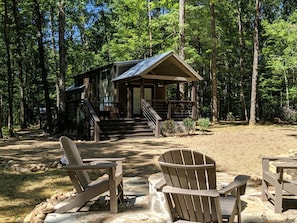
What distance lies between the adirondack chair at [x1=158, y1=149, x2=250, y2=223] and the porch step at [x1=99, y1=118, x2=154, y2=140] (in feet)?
33.6

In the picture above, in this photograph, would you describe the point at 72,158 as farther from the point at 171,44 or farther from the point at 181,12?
the point at 171,44

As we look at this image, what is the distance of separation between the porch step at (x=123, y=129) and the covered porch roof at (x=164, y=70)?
2539 millimetres

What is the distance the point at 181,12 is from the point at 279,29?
18.2ft

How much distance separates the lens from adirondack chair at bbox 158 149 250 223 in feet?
7.73

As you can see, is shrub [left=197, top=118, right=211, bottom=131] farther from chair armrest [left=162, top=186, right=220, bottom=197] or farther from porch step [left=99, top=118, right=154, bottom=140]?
chair armrest [left=162, top=186, right=220, bottom=197]

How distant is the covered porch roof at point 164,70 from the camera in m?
14.9

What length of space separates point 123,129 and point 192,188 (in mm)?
11114

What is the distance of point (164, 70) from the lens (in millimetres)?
17219

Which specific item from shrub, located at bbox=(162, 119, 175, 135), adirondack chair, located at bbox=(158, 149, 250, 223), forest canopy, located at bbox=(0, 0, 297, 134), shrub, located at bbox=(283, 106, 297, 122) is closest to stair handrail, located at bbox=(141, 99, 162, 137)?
shrub, located at bbox=(162, 119, 175, 135)

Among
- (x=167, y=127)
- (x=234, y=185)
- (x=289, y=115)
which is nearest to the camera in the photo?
(x=234, y=185)

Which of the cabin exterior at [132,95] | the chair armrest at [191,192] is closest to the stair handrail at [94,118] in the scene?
the cabin exterior at [132,95]

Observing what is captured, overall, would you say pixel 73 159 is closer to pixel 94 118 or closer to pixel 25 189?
pixel 25 189

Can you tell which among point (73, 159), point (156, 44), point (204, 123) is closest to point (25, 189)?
point (73, 159)

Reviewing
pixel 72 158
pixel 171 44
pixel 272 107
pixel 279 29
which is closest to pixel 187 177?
pixel 72 158
